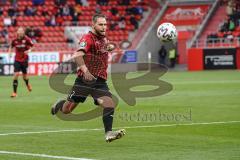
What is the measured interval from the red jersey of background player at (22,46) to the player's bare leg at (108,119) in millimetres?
13069

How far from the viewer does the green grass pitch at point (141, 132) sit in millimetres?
10906

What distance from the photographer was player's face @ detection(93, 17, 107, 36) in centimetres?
1216

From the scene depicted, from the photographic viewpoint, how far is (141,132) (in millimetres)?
13742

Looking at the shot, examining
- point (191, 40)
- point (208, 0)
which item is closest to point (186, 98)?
point (191, 40)

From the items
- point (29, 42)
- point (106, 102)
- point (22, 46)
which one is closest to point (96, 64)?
point (106, 102)

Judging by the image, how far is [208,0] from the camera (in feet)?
186

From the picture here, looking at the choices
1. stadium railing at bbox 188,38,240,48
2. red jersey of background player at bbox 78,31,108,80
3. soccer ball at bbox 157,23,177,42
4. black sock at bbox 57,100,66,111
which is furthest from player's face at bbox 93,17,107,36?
stadium railing at bbox 188,38,240,48

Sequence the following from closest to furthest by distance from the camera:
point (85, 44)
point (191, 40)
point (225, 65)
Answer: point (85, 44) < point (225, 65) < point (191, 40)

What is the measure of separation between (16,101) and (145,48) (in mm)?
32498

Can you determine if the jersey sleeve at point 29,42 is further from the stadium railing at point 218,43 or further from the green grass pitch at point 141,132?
the stadium railing at point 218,43

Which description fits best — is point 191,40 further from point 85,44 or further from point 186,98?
point 85,44

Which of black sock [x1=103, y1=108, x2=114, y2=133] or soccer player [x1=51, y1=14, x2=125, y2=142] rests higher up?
soccer player [x1=51, y1=14, x2=125, y2=142]

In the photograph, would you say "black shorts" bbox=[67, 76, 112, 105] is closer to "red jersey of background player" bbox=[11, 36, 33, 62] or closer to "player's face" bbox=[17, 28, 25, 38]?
"player's face" bbox=[17, 28, 25, 38]

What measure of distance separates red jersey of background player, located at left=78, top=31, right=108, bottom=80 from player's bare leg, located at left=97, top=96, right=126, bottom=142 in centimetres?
45
